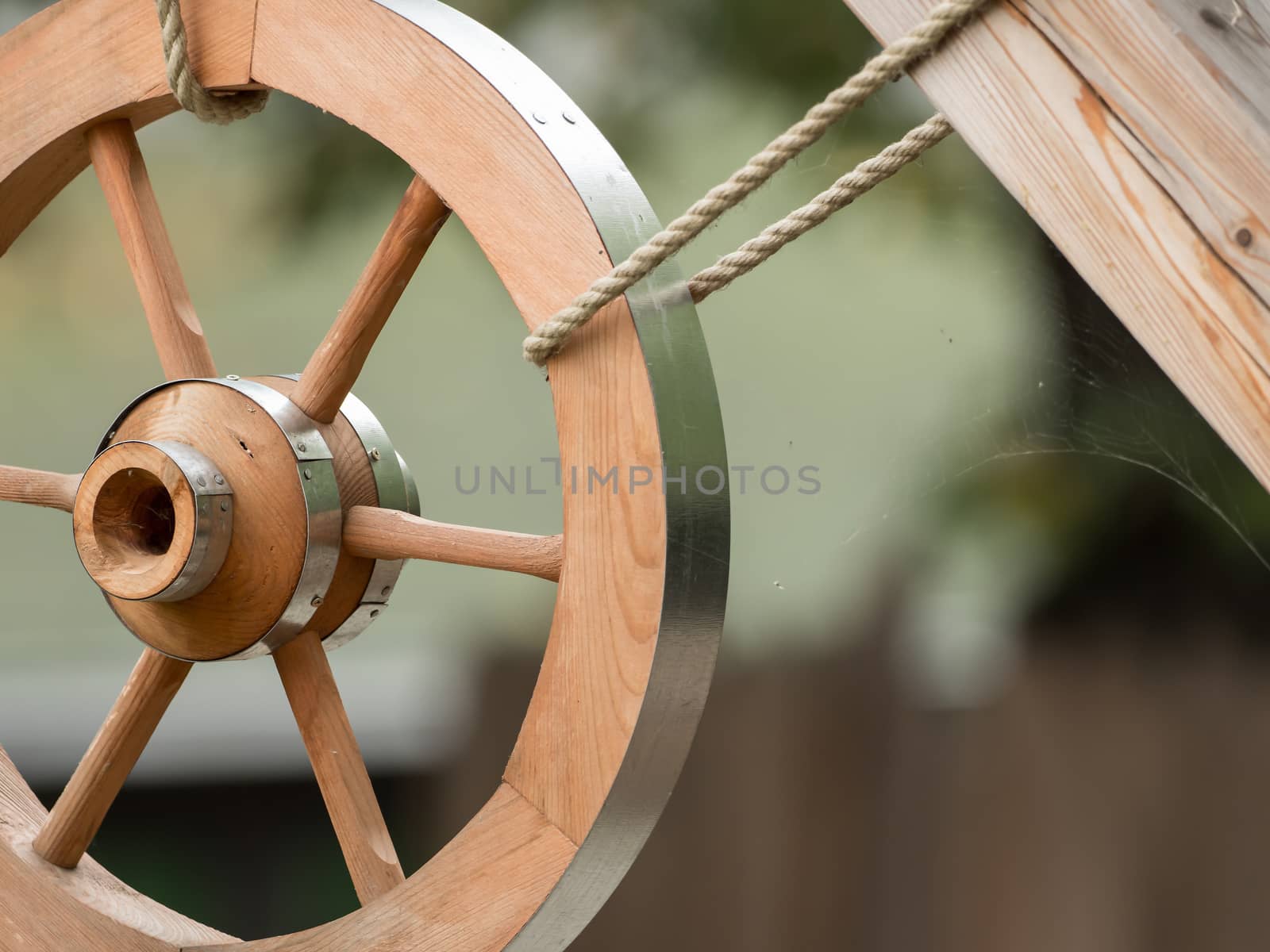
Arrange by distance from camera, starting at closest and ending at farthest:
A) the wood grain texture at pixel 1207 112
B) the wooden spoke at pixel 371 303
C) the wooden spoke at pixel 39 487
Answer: the wood grain texture at pixel 1207 112
the wooden spoke at pixel 371 303
the wooden spoke at pixel 39 487

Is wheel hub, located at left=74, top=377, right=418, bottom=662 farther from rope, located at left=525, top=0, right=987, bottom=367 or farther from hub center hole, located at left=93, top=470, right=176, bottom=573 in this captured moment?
rope, located at left=525, top=0, right=987, bottom=367

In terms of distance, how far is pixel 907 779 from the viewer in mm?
1515

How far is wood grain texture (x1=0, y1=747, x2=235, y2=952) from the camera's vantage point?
2.35ft

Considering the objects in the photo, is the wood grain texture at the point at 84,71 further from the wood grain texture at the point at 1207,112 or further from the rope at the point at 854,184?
the wood grain texture at the point at 1207,112

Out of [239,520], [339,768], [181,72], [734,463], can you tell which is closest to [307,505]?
[239,520]

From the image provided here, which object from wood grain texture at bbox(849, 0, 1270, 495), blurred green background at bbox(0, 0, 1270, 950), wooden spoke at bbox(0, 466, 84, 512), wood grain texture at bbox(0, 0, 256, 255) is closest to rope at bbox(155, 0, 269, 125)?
wood grain texture at bbox(0, 0, 256, 255)

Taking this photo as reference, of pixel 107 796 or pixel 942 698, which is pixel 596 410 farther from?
pixel 942 698

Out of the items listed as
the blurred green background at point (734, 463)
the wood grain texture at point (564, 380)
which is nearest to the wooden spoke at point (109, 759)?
the wood grain texture at point (564, 380)

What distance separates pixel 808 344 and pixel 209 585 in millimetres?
940

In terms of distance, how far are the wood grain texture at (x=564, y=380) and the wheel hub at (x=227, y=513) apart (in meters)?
0.17

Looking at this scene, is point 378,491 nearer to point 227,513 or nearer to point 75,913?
point 227,513

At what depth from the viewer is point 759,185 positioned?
1.75 ft

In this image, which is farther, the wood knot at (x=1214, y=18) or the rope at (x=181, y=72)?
the rope at (x=181, y=72)

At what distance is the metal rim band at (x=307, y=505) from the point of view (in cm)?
67
